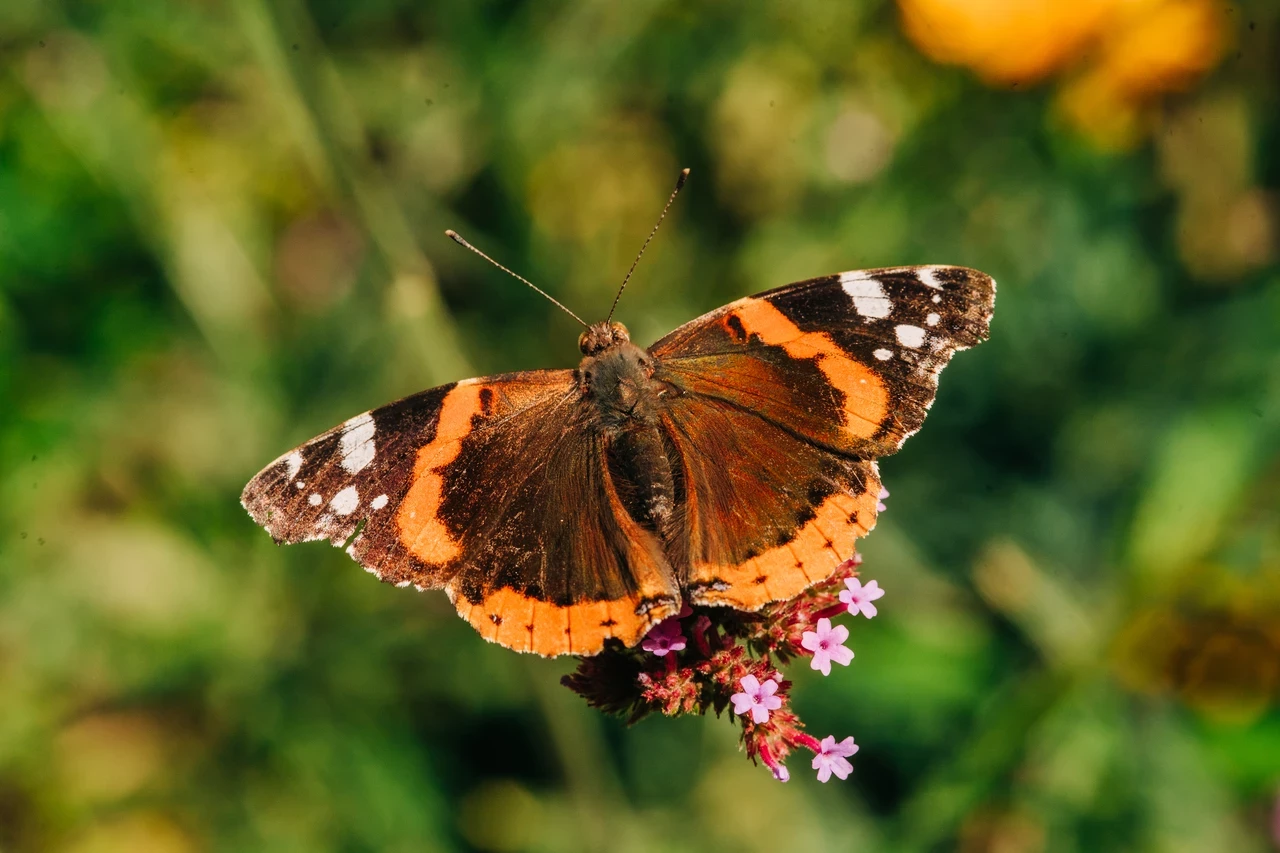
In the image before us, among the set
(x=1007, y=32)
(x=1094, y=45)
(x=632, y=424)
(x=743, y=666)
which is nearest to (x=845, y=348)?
(x=632, y=424)

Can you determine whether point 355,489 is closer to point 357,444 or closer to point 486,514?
point 357,444

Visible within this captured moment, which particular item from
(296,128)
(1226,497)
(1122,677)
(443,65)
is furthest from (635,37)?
(1122,677)

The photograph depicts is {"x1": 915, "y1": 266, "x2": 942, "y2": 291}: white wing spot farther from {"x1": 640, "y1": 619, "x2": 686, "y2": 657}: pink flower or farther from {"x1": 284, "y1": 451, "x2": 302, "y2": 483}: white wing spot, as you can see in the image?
{"x1": 284, "y1": 451, "x2": 302, "y2": 483}: white wing spot

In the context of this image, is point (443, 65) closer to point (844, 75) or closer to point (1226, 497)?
point (844, 75)

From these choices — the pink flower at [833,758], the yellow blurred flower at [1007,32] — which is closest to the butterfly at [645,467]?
the pink flower at [833,758]

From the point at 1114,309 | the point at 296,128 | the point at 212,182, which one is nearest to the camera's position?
the point at 296,128
